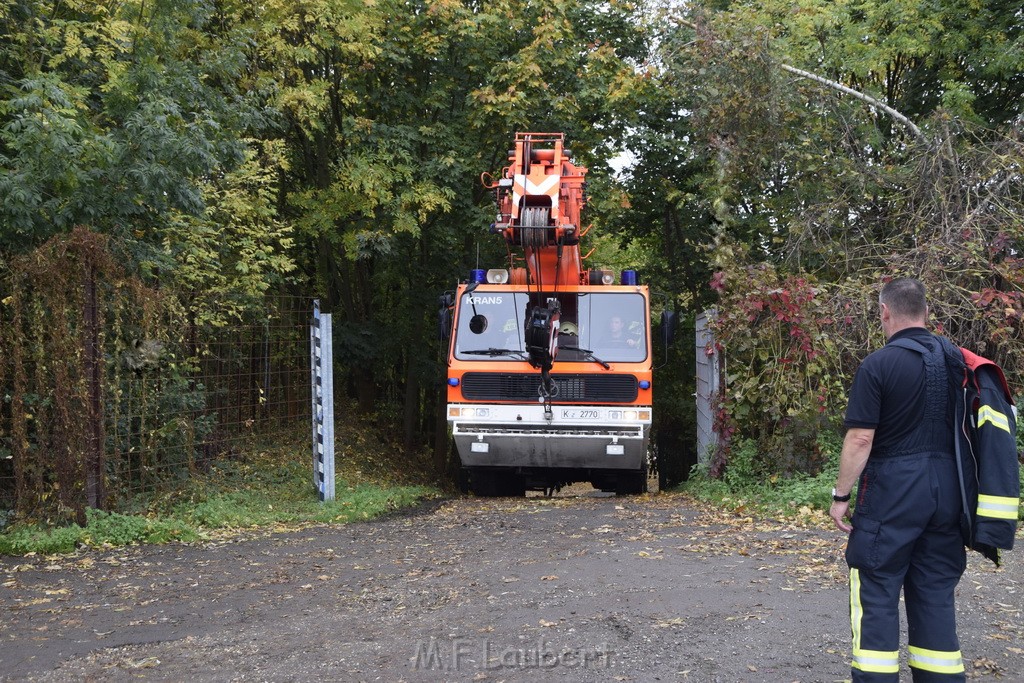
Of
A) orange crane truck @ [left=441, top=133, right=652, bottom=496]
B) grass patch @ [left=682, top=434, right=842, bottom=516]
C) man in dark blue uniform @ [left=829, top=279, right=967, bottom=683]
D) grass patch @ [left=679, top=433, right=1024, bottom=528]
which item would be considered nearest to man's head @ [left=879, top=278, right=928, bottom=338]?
man in dark blue uniform @ [left=829, top=279, right=967, bottom=683]

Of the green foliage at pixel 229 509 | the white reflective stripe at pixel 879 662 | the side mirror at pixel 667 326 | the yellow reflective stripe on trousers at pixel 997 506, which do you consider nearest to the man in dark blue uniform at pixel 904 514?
the white reflective stripe at pixel 879 662

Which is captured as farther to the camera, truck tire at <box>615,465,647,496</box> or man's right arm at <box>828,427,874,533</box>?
truck tire at <box>615,465,647,496</box>

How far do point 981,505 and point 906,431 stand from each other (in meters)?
0.41

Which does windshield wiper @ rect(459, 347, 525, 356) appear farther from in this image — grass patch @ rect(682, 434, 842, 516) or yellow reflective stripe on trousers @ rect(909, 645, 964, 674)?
yellow reflective stripe on trousers @ rect(909, 645, 964, 674)

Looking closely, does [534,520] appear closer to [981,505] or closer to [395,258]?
[981,505]

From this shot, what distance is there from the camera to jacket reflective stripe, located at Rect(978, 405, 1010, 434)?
4207mm

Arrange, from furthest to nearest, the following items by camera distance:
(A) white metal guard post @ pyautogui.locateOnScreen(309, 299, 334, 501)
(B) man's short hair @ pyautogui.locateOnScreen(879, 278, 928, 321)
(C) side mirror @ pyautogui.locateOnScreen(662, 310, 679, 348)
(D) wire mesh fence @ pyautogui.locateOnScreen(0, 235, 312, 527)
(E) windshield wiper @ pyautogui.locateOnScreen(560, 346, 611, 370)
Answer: (C) side mirror @ pyautogui.locateOnScreen(662, 310, 679, 348) → (E) windshield wiper @ pyautogui.locateOnScreen(560, 346, 611, 370) → (A) white metal guard post @ pyautogui.locateOnScreen(309, 299, 334, 501) → (D) wire mesh fence @ pyautogui.locateOnScreen(0, 235, 312, 527) → (B) man's short hair @ pyautogui.locateOnScreen(879, 278, 928, 321)

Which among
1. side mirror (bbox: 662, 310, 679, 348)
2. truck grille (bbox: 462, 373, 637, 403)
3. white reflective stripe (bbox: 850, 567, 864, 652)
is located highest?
side mirror (bbox: 662, 310, 679, 348)

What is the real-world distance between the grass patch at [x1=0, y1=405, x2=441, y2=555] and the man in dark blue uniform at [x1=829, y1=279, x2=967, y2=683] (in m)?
6.80

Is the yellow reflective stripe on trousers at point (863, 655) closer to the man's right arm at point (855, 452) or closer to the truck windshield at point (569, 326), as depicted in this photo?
the man's right arm at point (855, 452)

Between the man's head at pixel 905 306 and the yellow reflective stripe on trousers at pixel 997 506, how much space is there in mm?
785

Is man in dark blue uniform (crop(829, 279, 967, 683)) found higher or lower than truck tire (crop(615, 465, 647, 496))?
higher

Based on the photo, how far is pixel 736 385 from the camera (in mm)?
Answer: 12070

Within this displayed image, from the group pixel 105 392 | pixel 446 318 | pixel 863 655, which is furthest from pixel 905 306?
pixel 446 318
